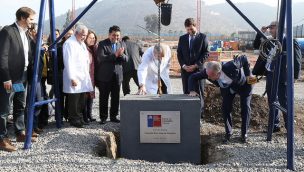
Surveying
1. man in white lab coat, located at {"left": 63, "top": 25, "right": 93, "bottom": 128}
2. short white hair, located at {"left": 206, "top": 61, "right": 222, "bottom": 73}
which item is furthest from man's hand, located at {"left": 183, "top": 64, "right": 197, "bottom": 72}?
man in white lab coat, located at {"left": 63, "top": 25, "right": 93, "bottom": 128}

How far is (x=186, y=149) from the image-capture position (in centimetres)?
596

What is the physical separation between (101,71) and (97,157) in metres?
2.17

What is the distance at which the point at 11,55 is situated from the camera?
227 inches

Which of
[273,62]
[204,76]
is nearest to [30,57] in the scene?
[204,76]

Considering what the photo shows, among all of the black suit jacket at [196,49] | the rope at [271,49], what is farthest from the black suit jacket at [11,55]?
the rope at [271,49]

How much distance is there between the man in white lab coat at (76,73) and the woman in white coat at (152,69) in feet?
3.07

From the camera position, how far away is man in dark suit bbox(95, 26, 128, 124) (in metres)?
7.14

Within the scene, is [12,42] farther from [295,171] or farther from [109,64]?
[295,171]

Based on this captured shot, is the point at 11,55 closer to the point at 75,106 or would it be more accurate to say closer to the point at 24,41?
the point at 24,41

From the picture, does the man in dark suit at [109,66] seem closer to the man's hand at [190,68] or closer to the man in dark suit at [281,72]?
the man's hand at [190,68]

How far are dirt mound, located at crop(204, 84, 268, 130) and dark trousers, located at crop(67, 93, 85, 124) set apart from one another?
8.25 ft

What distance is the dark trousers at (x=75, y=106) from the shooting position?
22.8ft

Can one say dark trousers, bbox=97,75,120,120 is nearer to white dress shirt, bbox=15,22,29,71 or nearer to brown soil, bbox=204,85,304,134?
white dress shirt, bbox=15,22,29,71

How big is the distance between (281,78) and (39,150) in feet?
12.8
